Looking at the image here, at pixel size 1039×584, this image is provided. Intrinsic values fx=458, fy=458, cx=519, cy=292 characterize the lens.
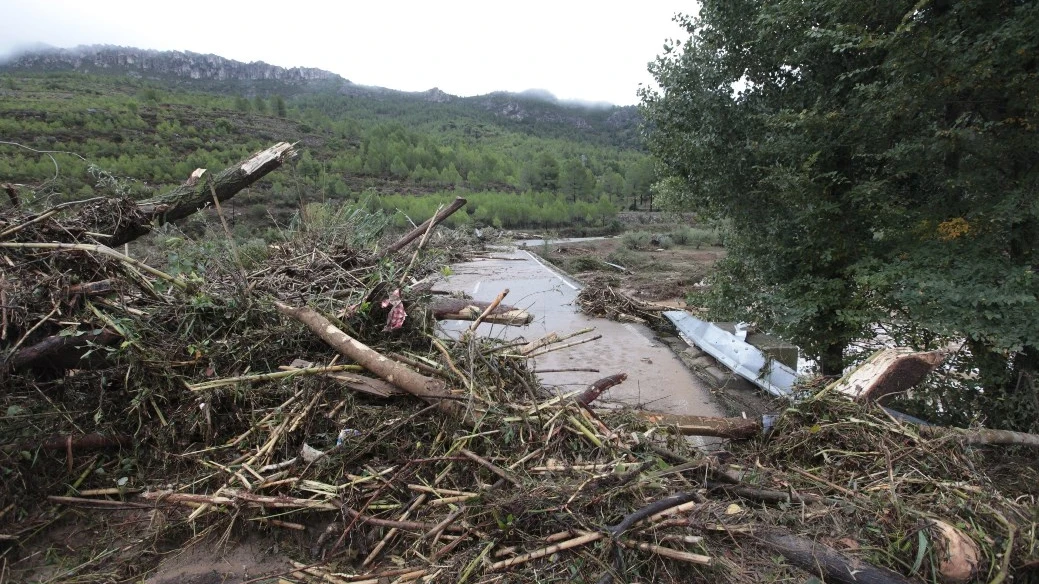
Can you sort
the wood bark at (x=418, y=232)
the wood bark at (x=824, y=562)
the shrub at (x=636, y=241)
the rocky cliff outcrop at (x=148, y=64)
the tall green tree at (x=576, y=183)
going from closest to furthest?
the wood bark at (x=824, y=562) < the wood bark at (x=418, y=232) < the shrub at (x=636, y=241) < the tall green tree at (x=576, y=183) < the rocky cliff outcrop at (x=148, y=64)

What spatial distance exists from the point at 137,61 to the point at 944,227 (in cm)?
17652

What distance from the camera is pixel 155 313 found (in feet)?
11.3

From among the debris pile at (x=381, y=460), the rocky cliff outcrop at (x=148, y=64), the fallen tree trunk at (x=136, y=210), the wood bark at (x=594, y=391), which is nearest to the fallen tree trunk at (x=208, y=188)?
the fallen tree trunk at (x=136, y=210)

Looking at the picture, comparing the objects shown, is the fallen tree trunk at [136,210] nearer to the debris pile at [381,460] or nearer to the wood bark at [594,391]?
the debris pile at [381,460]

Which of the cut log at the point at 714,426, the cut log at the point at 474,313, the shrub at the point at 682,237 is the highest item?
the cut log at the point at 474,313

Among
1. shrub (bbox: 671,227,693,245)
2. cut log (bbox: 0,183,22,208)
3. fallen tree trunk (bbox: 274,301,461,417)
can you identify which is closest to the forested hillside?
cut log (bbox: 0,183,22,208)

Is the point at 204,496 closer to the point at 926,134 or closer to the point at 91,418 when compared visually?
the point at 91,418

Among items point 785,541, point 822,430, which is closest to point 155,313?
point 785,541

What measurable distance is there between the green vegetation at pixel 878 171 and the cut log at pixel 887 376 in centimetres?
49

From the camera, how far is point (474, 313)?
13.8 feet

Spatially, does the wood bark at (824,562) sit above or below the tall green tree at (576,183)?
above

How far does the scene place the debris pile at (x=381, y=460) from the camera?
2.20 meters

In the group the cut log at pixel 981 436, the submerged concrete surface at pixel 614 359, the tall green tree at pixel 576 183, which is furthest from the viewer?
the tall green tree at pixel 576 183

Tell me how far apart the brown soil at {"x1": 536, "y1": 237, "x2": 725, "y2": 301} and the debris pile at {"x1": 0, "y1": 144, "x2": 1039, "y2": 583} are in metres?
8.35
